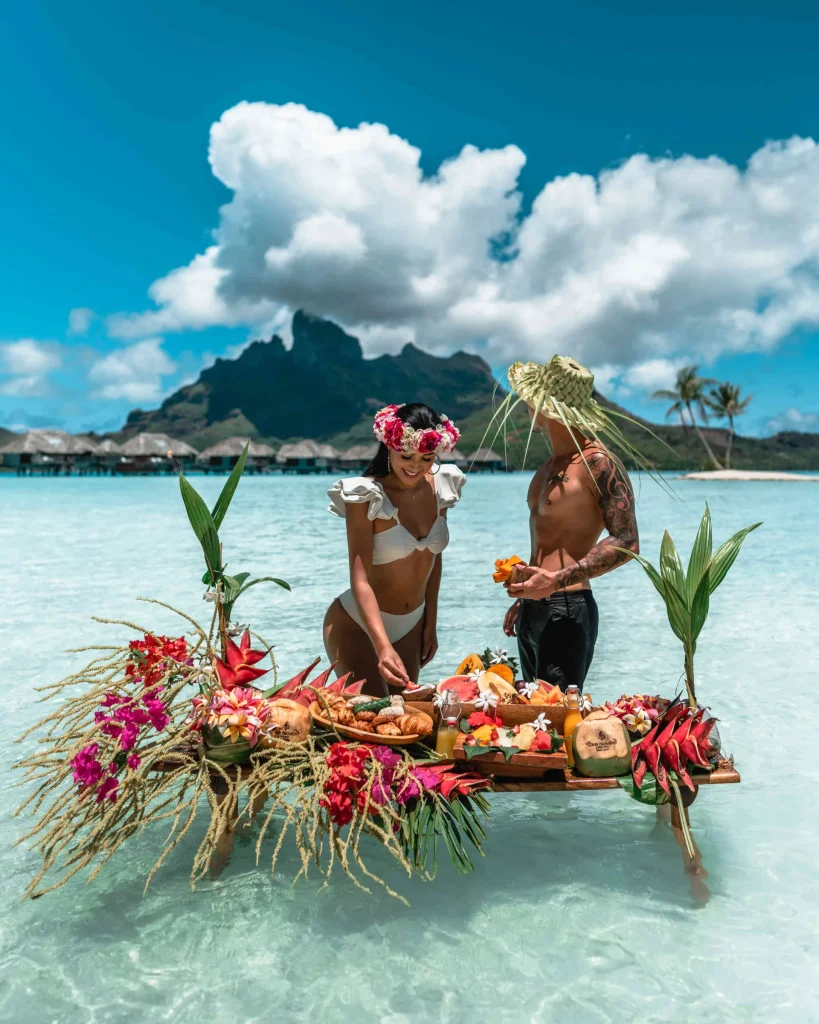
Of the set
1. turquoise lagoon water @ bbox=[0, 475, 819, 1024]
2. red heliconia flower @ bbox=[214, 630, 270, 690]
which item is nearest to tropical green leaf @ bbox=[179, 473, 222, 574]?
red heliconia flower @ bbox=[214, 630, 270, 690]

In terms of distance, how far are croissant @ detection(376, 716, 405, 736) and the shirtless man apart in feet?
2.36

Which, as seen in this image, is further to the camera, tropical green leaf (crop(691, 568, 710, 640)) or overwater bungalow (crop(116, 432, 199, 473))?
overwater bungalow (crop(116, 432, 199, 473))

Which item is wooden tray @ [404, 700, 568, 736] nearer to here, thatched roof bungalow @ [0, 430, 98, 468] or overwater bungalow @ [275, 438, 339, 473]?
thatched roof bungalow @ [0, 430, 98, 468]

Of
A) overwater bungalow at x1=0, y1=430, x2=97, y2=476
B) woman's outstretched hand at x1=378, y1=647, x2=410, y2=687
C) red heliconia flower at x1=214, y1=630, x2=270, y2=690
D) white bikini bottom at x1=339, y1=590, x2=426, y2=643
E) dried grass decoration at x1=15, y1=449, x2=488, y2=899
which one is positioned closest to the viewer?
dried grass decoration at x1=15, y1=449, x2=488, y2=899

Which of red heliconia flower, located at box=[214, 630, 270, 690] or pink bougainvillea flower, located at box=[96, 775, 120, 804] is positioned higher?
red heliconia flower, located at box=[214, 630, 270, 690]

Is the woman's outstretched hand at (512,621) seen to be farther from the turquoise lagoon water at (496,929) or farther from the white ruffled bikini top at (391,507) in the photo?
the turquoise lagoon water at (496,929)

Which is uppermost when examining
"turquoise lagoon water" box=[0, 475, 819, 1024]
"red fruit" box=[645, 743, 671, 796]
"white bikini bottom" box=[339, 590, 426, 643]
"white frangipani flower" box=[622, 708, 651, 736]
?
"white bikini bottom" box=[339, 590, 426, 643]

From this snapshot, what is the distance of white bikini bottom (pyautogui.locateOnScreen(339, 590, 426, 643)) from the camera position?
2.91 metres

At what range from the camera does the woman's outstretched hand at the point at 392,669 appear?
254 centimetres

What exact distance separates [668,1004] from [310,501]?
27.2 m

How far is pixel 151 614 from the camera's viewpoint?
8.65m

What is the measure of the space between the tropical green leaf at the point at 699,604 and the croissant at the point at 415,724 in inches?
34.8

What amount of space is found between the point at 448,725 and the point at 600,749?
0.45 m

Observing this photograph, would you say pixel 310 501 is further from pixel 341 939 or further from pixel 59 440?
pixel 59 440
